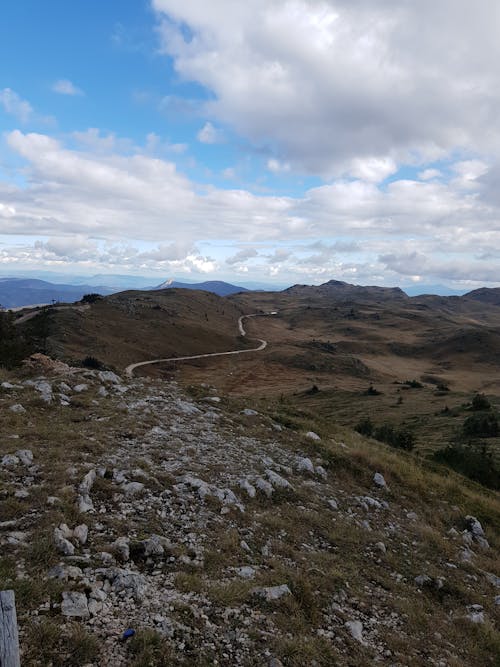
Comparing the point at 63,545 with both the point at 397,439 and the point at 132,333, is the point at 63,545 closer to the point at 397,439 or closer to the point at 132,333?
the point at 397,439

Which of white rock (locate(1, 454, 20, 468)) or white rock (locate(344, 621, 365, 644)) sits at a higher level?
white rock (locate(1, 454, 20, 468))

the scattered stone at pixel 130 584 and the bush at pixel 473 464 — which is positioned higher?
the scattered stone at pixel 130 584

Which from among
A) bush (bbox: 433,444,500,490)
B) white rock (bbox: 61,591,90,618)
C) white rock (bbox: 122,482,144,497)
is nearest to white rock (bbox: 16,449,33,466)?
white rock (bbox: 122,482,144,497)

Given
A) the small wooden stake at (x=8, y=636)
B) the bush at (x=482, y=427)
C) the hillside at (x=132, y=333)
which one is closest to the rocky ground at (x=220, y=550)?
the small wooden stake at (x=8, y=636)

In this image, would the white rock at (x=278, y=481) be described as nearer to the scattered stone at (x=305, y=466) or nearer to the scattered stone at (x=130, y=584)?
the scattered stone at (x=305, y=466)

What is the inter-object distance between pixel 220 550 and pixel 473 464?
21891mm

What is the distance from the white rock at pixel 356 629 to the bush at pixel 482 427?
33.1m

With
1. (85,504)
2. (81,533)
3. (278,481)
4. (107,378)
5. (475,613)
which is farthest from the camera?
(107,378)

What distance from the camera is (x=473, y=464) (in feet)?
81.6

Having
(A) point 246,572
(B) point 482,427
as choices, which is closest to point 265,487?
(A) point 246,572

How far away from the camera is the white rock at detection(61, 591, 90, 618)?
225 inches

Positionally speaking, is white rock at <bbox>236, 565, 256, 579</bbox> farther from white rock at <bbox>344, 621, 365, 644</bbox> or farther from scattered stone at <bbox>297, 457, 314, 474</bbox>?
scattered stone at <bbox>297, 457, 314, 474</bbox>

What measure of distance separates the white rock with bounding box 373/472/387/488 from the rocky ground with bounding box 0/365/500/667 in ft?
0.43

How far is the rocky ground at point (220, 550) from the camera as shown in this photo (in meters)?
5.95
